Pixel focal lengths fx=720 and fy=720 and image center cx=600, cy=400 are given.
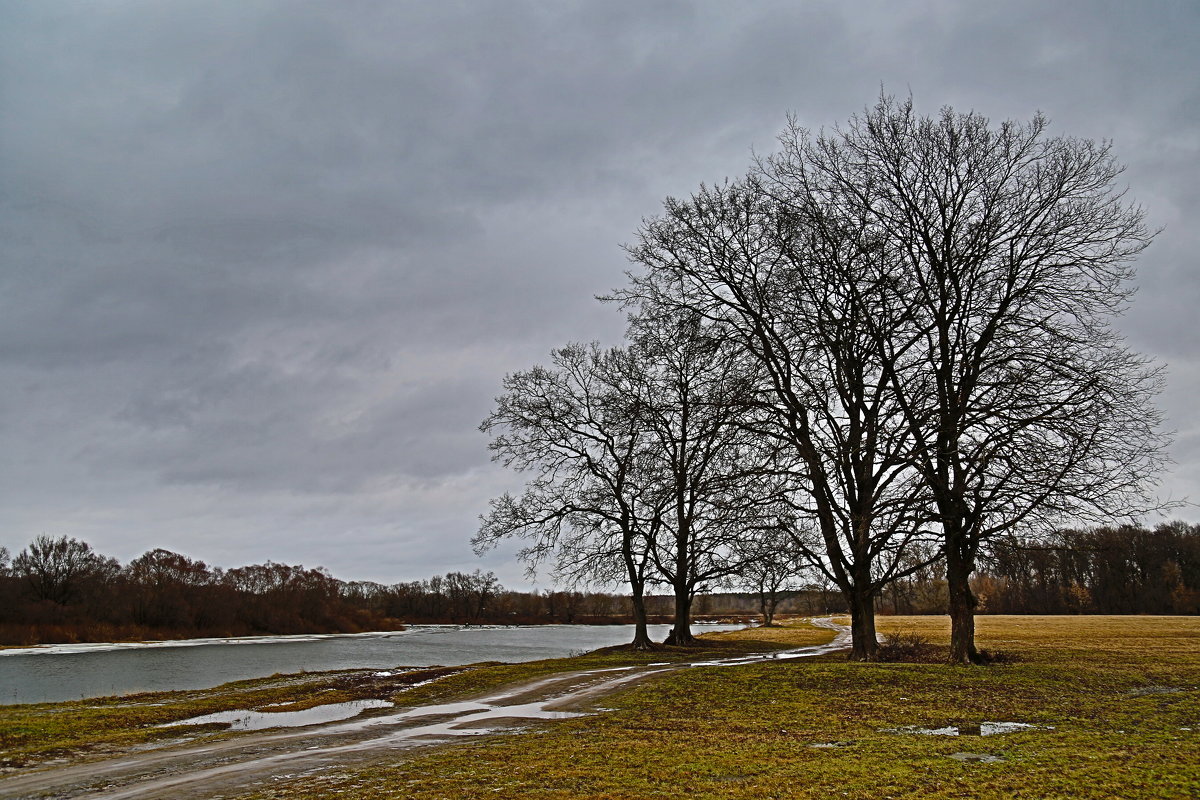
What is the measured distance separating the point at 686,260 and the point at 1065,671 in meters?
13.5

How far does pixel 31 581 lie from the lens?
234ft

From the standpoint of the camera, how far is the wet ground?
26.6 feet

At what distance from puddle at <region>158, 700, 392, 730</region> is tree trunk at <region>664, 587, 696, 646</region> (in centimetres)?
1714

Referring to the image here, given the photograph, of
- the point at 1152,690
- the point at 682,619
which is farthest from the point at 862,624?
the point at 682,619

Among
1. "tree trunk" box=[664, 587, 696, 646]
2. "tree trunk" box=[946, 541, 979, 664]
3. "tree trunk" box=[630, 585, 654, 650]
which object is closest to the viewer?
"tree trunk" box=[946, 541, 979, 664]

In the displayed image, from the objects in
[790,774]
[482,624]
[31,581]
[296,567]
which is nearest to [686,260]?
[790,774]

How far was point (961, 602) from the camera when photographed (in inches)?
713

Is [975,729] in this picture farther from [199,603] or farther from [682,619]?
[199,603]

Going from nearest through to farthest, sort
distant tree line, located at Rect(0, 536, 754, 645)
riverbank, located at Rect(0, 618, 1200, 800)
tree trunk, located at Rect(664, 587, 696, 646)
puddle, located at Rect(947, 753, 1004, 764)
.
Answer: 1. riverbank, located at Rect(0, 618, 1200, 800)
2. puddle, located at Rect(947, 753, 1004, 764)
3. tree trunk, located at Rect(664, 587, 696, 646)
4. distant tree line, located at Rect(0, 536, 754, 645)

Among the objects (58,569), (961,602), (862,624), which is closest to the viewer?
(961,602)

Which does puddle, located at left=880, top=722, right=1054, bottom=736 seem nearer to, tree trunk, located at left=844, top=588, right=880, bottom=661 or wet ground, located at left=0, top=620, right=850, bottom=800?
wet ground, located at left=0, top=620, right=850, bottom=800

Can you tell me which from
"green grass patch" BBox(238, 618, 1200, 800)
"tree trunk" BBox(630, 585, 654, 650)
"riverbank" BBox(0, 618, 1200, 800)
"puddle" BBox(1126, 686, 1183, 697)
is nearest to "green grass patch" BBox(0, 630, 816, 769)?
"riverbank" BBox(0, 618, 1200, 800)

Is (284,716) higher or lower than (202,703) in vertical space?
higher

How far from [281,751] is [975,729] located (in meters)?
9.64
